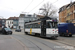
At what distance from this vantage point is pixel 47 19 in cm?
1645

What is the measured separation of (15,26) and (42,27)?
2672 inches

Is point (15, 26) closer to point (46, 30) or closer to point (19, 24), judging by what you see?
point (19, 24)

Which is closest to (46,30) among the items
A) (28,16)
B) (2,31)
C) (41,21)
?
(41,21)

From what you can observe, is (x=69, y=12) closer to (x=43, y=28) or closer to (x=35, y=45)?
(x=43, y=28)

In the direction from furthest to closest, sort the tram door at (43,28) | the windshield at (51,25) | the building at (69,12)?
the building at (69,12) → the tram door at (43,28) → the windshield at (51,25)

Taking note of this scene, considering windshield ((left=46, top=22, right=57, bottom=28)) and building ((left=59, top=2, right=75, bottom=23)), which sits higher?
building ((left=59, top=2, right=75, bottom=23))

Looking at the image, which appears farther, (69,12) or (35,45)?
(69,12)

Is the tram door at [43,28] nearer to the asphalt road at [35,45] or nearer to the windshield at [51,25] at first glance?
the windshield at [51,25]

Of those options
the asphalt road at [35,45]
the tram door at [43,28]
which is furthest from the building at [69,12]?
A: the asphalt road at [35,45]

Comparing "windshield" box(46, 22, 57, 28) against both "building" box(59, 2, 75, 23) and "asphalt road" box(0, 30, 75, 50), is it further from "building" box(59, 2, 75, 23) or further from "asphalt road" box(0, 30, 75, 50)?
"building" box(59, 2, 75, 23)

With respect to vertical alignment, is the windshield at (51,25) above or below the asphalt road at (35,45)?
above

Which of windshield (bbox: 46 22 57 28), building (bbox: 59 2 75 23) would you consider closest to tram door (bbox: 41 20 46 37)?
windshield (bbox: 46 22 57 28)

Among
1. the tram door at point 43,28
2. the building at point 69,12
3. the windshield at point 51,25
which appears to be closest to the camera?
the windshield at point 51,25

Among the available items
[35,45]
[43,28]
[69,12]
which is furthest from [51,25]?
[69,12]
